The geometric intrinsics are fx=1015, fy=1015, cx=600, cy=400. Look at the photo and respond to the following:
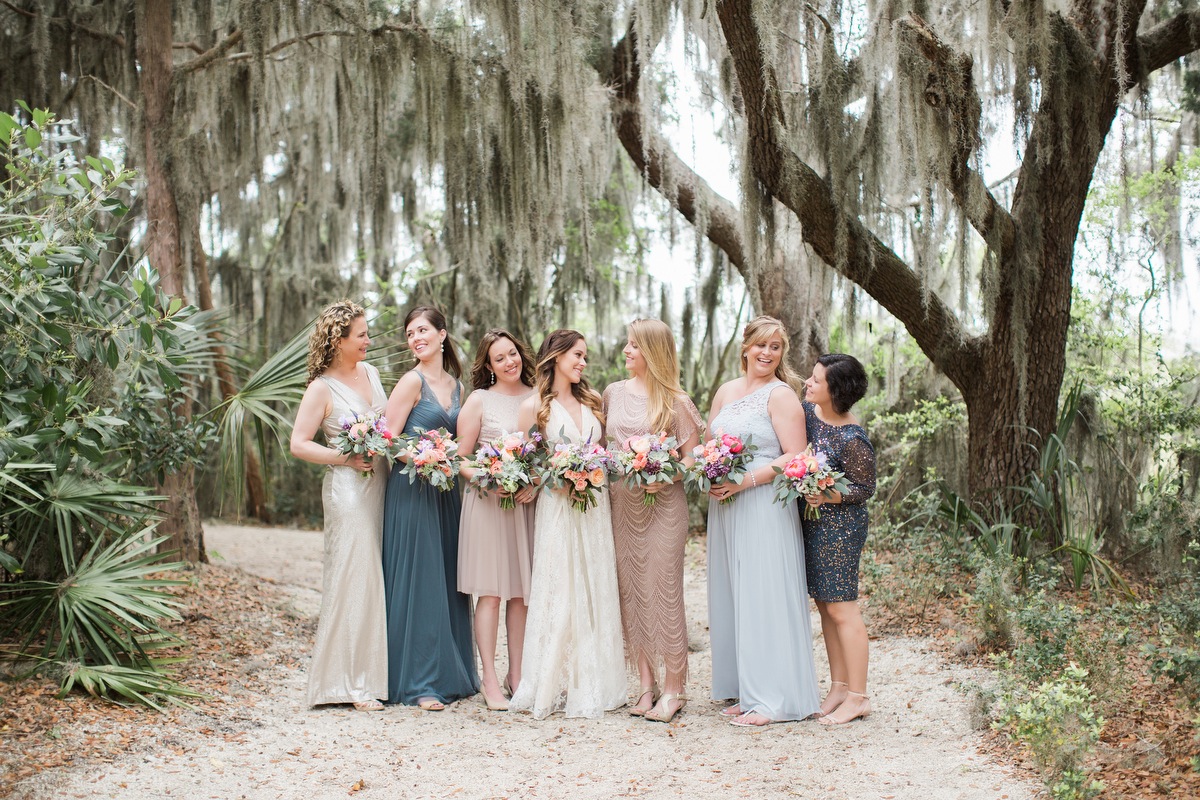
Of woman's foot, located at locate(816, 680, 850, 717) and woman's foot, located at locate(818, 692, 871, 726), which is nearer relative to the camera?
woman's foot, located at locate(818, 692, 871, 726)

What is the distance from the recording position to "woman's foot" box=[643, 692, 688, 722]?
455 centimetres

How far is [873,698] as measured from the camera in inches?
196

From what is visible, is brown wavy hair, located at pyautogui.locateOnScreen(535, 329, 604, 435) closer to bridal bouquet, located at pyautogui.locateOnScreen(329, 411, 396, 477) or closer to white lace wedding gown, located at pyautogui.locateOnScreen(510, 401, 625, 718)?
white lace wedding gown, located at pyautogui.locateOnScreen(510, 401, 625, 718)

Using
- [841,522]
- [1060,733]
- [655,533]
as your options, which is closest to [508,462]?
[655,533]

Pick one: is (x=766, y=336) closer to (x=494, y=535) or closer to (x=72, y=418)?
(x=494, y=535)

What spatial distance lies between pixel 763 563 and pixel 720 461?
20.0 inches

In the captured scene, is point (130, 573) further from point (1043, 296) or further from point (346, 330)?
point (1043, 296)

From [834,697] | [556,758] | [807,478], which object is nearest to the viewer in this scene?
[556,758]

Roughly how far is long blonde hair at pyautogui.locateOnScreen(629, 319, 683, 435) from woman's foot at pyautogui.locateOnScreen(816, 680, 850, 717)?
1.38m

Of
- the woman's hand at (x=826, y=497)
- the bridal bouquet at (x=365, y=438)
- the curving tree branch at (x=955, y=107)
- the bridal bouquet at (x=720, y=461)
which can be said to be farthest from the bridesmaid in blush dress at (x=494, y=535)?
the curving tree branch at (x=955, y=107)

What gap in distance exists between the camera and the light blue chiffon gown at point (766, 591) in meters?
4.48

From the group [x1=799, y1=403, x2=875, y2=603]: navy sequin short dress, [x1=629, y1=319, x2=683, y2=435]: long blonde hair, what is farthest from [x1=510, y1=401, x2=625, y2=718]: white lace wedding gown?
[x1=799, y1=403, x2=875, y2=603]: navy sequin short dress

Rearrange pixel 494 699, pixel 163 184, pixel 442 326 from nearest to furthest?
pixel 494 699 < pixel 442 326 < pixel 163 184

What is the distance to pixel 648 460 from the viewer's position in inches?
175
